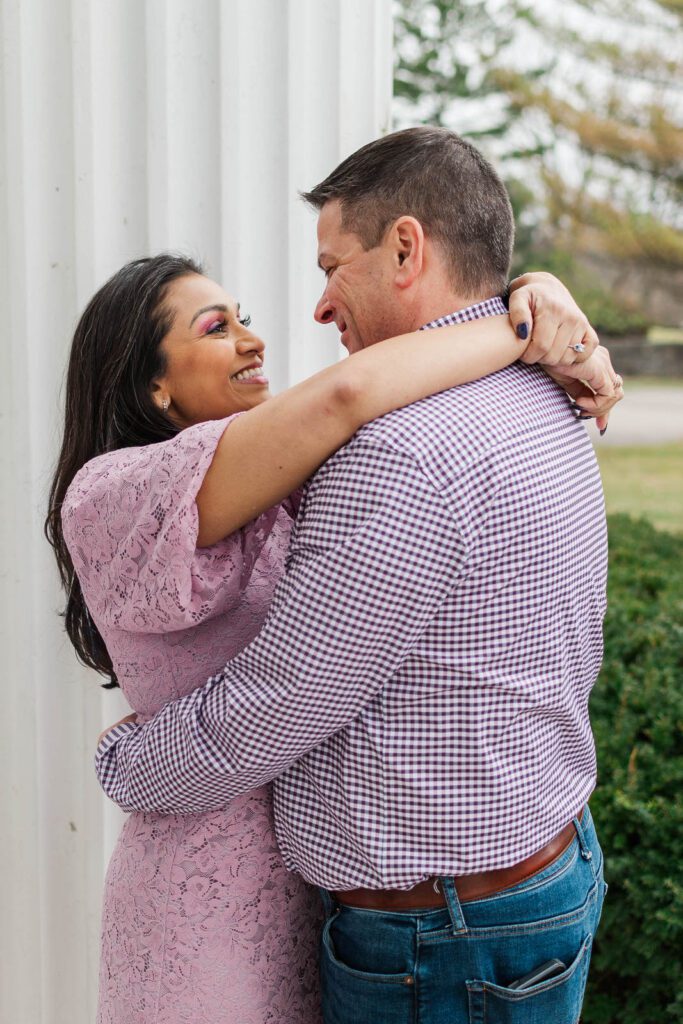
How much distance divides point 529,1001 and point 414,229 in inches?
40.2

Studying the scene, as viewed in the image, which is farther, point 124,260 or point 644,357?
point 644,357

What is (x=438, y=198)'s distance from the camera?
145cm

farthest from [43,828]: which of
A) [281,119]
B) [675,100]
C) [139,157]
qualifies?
[675,100]

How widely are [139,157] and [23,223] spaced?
0.26 metres

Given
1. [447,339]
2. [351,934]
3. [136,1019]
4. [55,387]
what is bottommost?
[136,1019]

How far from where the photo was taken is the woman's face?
175cm

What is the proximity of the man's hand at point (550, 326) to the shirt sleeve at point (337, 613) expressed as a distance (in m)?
0.31

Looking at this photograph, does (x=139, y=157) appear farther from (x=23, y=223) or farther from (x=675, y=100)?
(x=675, y=100)

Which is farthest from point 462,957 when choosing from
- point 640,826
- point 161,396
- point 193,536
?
point 640,826

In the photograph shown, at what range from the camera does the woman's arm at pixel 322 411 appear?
128 centimetres

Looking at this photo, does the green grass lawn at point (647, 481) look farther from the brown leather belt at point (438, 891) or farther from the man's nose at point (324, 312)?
the brown leather belt at point (438, 891)

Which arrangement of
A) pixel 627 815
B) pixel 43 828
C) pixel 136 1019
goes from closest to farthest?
pixel 136 1019 → pixel 43 828 → pixel 627 815

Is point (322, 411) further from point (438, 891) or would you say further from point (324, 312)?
point (438, 891)

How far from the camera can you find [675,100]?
7.98 m
